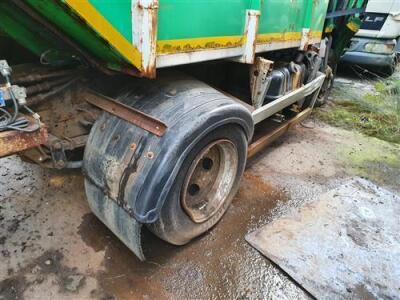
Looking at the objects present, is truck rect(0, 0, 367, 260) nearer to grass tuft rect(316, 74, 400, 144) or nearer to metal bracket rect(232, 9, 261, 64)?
metal bracket rect(232, 9, 261, 64)

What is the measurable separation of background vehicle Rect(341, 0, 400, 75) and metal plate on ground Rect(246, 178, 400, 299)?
195 inches

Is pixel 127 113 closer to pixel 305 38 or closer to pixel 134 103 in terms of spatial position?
pixel 134 103

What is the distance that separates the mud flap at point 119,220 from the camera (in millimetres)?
1867

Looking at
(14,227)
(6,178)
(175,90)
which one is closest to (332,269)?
(175,90)

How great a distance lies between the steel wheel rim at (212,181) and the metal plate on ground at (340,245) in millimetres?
374

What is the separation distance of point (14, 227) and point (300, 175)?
262 centimetres

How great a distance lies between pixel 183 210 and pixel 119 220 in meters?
0.43

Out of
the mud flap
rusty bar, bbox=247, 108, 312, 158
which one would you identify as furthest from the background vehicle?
the mud flap

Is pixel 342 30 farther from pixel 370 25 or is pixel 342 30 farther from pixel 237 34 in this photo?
pixel 237 34

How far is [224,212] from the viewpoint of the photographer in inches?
103

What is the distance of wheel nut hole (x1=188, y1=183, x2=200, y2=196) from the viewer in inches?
97.5

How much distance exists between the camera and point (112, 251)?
2.26 meters

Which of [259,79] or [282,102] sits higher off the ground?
[259,79]

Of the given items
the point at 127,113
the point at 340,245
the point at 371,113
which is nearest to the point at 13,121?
the point at 127,113
